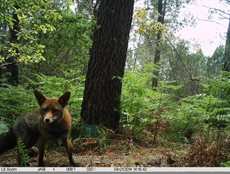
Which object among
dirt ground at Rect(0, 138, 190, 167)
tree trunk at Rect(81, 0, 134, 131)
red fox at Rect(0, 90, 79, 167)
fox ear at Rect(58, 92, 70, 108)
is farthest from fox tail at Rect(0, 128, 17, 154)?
tree trunk at Rect(81, 0, 134, 131)

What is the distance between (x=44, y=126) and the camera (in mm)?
2324

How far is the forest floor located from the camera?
6.19 ft

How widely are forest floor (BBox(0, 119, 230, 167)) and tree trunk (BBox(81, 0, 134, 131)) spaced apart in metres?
0.52

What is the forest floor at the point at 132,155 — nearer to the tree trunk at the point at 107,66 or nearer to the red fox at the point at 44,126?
the red fox at the point at 44,126

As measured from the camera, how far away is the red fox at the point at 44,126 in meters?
2.18

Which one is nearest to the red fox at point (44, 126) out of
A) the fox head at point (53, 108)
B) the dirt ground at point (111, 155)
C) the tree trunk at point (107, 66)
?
the fox head at point (53, 108)

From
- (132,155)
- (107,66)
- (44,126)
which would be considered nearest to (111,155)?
(132,155)

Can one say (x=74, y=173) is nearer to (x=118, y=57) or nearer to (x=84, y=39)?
(x=118, y=57)

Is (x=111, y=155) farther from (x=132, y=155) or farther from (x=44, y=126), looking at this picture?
(x=44, y=126)

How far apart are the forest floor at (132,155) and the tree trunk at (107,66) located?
1.71ft

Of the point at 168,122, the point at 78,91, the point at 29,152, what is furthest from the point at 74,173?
the point at 168,122

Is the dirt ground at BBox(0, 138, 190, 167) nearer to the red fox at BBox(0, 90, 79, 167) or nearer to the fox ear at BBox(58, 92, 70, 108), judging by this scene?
the red fox at BBox(0, 90, 79, 167)

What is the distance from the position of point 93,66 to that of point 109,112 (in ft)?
3.45

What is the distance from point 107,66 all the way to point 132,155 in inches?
74.3
